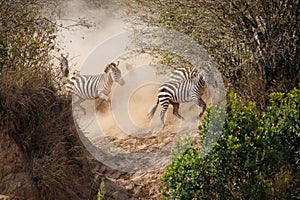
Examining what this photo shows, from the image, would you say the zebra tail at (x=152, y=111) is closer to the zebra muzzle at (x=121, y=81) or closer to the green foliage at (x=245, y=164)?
the zebra muzzle at (x=121, y=81)

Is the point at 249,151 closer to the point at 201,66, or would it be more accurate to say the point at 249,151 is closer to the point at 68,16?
the point at 201,66

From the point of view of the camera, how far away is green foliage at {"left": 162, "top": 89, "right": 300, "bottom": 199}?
7102 millimetres

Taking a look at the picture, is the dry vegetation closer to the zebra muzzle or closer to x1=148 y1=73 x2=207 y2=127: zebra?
x1=148 y1=73 x2=207 y2=127: zebra

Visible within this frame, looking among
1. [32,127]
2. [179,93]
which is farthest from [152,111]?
[32,127]

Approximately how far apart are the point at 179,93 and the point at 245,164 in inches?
339

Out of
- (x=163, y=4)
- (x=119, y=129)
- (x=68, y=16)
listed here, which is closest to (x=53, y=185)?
(x=163, y=4)

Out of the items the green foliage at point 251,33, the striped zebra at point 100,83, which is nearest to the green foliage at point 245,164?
the green foliage at point 251,33

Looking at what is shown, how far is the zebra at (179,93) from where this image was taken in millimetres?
14693

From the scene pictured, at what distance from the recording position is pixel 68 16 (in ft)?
86.6

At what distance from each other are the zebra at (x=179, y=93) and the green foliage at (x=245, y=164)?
6914mm

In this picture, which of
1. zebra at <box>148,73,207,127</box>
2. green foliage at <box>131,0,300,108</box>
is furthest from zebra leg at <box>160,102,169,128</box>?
green foliage at <box>131,0,300,108</box>

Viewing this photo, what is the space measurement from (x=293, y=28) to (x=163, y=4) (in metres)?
2.32

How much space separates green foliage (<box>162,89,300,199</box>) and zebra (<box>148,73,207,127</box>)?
6.91 metres

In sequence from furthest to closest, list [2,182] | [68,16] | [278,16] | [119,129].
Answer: [68,16], [119,129], [278,16], [2,182]
